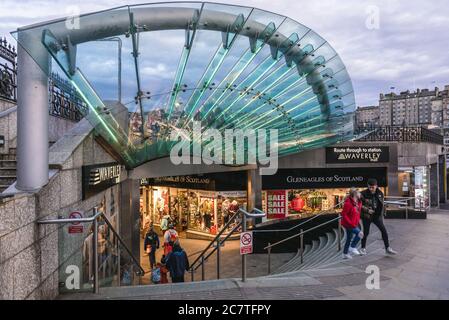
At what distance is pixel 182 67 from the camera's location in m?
8.61

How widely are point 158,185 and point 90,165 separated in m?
14.0

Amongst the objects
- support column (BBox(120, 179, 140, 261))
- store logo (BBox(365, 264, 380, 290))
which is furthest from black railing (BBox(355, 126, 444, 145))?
store logo (BBox(365, 264, 380, 290))

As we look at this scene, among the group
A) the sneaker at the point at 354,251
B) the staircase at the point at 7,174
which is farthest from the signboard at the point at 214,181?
the sneaker at the point at 354,251

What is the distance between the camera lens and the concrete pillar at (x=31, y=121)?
5.68 metres

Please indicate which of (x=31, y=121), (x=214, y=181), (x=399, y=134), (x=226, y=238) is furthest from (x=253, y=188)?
(x=31, y=121)

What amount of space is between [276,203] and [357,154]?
16.2 ft

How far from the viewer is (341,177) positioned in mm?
21438

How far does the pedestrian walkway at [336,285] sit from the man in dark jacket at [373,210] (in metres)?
0.33

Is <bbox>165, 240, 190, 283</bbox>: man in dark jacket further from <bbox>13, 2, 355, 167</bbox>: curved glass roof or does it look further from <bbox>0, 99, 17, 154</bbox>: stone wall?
<bbox>0, 99, 17, 154</bbox>: stone wall

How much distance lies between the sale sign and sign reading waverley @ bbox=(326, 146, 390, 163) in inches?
119

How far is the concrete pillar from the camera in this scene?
223 inches

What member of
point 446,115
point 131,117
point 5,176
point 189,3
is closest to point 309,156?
point 131,117

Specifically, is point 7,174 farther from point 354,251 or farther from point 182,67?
point 354,251

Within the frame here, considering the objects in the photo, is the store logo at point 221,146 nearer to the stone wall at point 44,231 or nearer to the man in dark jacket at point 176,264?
the man in dark jacket at point 176,264
